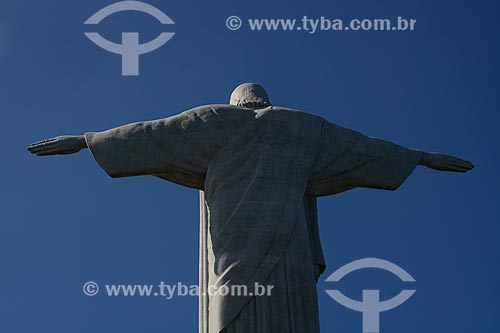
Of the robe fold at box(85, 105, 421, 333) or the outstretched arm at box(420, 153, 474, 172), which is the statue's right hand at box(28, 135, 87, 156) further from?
the outstretched arm at box(420, 153, 474, 172)

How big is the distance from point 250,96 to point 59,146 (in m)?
2.87

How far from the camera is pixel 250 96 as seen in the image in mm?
17781

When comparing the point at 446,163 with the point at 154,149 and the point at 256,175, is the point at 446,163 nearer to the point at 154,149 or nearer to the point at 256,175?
the point at 256,175

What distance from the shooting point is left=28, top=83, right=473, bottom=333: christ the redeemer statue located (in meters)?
16.2

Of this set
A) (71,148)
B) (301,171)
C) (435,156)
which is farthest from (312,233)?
(71,148)

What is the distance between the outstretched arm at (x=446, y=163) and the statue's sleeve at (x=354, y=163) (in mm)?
184

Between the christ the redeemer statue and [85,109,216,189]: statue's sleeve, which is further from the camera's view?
[85,109,216,189]: statue's sleeve

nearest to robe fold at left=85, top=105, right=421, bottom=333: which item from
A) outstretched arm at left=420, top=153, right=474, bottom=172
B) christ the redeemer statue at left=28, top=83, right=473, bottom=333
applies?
christ the redeemer statue at left=28, top=83, right=473, bottom=333

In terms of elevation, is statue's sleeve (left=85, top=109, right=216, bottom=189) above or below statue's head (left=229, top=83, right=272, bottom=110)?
below

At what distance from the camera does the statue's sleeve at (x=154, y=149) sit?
16891 millimetres

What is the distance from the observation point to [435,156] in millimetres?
17828

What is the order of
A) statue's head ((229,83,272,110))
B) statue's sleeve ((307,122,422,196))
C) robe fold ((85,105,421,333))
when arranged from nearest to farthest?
1. robe fold ((85,105,421,333))
2. statue's sleeve ((307,122,422,196))
3. statue's head ((229,83,272,110))

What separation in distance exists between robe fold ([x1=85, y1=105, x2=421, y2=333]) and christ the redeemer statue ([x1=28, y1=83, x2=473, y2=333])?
0.04 ft

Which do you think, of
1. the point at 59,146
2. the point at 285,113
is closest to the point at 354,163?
the point at 285,113
